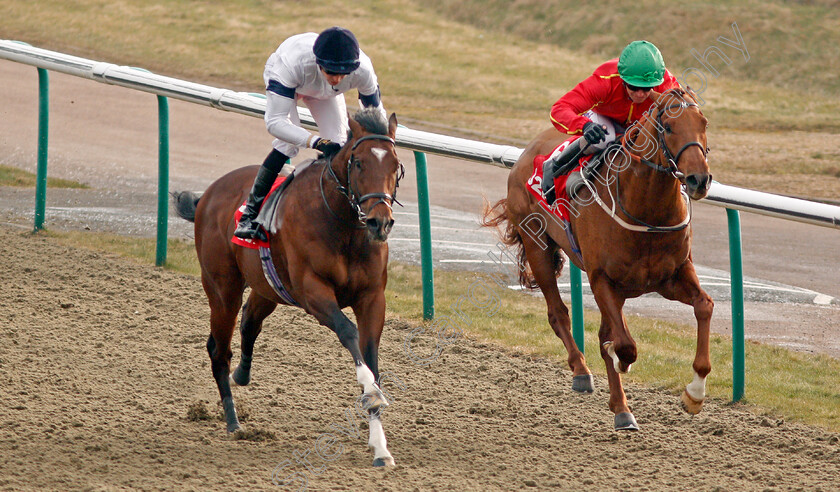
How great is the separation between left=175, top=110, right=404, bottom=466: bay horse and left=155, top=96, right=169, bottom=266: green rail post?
289 centimetres

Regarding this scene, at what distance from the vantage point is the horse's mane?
4703 mm

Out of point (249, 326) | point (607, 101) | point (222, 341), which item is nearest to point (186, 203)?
point (249, 326)

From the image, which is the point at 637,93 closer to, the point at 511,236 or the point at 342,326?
the point at 511,236

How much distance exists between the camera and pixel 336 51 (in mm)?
4887

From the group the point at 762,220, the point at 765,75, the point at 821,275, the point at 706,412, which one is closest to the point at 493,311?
the point at 706,412

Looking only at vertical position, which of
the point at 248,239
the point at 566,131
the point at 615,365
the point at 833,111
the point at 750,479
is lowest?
the point at 750,479

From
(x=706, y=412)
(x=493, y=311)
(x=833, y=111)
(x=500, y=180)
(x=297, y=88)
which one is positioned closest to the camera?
(x=297, y=88)

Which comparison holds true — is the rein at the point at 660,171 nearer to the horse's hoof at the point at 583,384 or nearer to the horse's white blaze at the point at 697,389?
the horse's white blaze at the point at 697,389

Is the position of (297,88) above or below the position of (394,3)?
below

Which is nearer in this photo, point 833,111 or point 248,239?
point 248,239

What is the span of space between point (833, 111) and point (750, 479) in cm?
1628

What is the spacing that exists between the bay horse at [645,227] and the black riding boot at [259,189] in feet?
5.08

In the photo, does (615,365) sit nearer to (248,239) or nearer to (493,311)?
(248,239)

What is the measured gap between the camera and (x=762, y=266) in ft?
33.1
